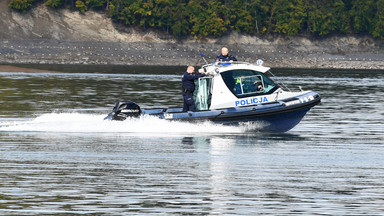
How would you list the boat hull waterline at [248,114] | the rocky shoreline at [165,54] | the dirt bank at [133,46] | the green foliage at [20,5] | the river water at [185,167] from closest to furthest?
the river water at [185,167] → the boat hull waterline at [248,114] → the rocky shoreline at [165,54] → the dirt bank at [133,46] → the green foliage at [20,5]

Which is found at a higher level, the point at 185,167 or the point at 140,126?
the point at 140,126

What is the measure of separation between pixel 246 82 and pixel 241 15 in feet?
352

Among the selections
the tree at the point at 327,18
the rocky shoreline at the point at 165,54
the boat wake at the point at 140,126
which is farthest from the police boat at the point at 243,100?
the tree at the point at 327,18

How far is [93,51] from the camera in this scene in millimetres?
115188

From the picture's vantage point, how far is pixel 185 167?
18.2 meters

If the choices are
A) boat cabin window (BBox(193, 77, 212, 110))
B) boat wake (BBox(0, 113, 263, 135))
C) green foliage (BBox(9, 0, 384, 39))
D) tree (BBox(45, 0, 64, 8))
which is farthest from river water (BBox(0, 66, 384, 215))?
green foliage (BBox(9, 0, 384, 39))

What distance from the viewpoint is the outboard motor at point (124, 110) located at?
24.3 m

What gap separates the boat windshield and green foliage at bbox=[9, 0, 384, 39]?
10208 centimetres

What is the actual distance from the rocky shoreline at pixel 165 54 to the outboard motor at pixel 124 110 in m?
81.3

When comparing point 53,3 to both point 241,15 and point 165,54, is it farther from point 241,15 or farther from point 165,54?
point 241,15

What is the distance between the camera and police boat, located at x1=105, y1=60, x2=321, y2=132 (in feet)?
81.8

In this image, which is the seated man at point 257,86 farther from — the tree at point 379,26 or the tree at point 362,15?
the tree at point 362,15

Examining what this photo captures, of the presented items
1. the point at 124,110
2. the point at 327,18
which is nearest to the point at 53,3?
the point at 327,18

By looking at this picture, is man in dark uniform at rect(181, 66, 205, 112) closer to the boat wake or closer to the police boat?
the police boat
